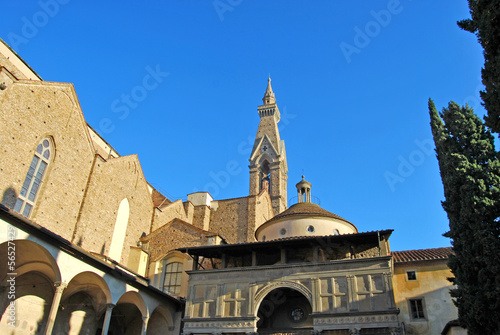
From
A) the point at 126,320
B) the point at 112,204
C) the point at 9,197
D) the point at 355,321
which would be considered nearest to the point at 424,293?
the point at 355,321

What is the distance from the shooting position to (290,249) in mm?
19234

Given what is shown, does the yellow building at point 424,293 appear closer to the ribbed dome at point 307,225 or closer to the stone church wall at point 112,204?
the ribbed dome at point 307,225

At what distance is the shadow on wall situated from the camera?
16.5 metres

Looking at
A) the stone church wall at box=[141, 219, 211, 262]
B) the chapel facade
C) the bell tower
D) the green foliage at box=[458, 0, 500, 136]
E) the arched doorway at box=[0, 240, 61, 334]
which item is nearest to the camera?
the green foliage at box=[458, 0, 500, 136]

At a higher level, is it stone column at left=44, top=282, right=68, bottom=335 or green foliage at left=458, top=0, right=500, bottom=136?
green foliage at left=458, top=0, right=500, bottom=136

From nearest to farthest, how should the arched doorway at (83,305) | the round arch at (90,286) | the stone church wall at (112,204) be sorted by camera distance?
the round arch at (90,286) → the arched doorway at (83,305) → the stone church wall at (112,204)

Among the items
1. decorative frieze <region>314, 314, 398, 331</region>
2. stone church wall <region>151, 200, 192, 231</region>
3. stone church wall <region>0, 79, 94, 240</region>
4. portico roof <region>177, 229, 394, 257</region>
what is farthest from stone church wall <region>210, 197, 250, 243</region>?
decorative frieze <region>314, 314, 398, 331</region>

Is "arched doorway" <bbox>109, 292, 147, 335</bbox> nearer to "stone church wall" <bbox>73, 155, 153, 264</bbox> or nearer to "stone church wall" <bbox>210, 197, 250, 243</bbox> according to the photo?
"stone church wall" <bbox>73, 155, 153, 264</bbox>

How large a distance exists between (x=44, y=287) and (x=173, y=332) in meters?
6.91

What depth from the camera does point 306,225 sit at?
20828mm

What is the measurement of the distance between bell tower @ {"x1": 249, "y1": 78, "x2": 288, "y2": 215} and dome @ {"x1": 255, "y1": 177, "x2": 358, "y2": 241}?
65.8 feet

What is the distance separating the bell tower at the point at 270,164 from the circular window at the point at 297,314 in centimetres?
2324

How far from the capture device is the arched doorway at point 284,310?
1852 cm

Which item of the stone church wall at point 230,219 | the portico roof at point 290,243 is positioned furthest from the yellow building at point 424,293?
the stone church wall at point 230,219
